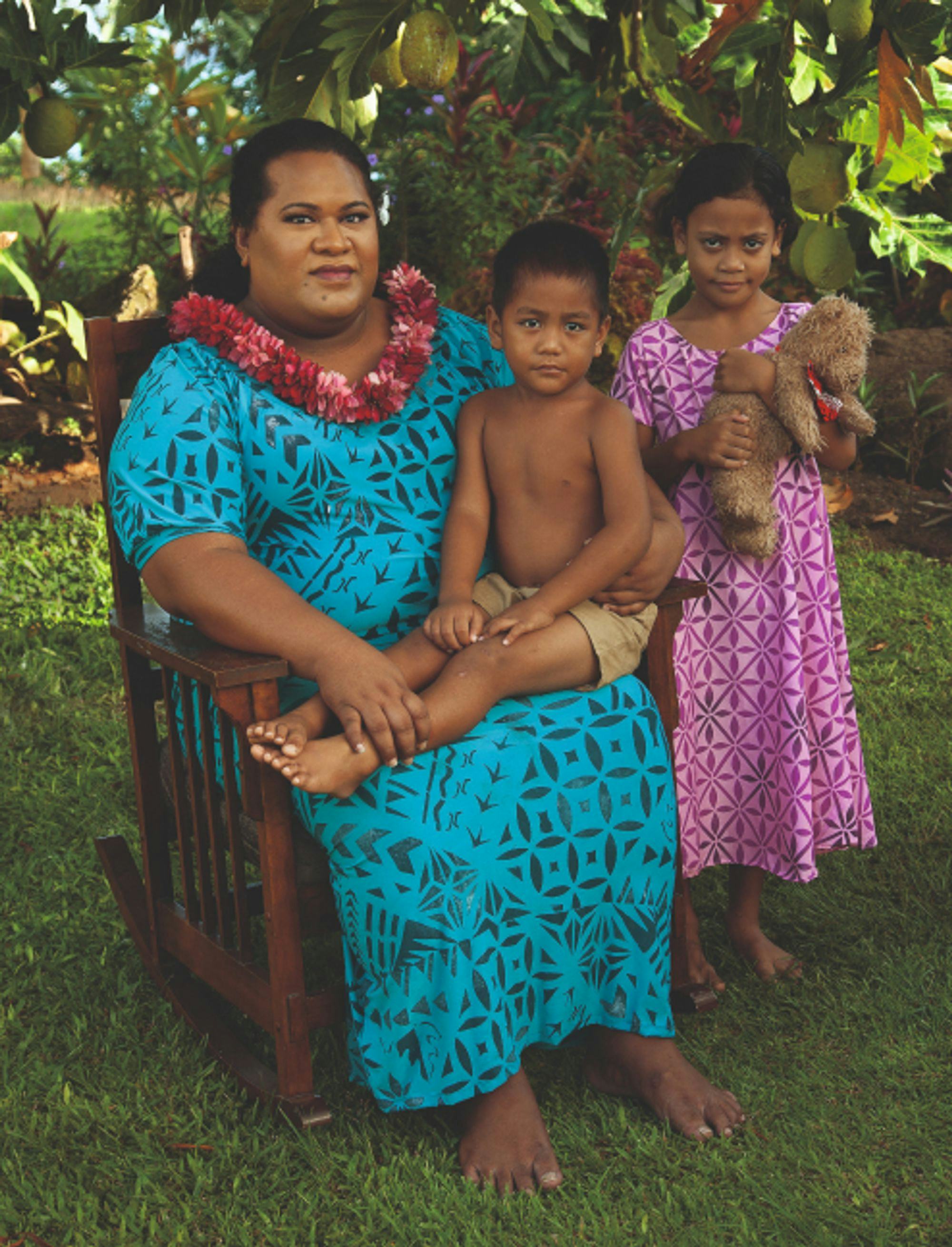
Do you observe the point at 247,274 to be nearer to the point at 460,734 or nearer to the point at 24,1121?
the point at 460,734

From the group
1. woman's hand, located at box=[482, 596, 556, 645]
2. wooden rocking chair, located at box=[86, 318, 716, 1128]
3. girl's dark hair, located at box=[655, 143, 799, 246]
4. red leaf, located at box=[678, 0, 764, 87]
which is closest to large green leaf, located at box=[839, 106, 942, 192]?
girl's dark hair, located at box=[655, 143, 799, 246]

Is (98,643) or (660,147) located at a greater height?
(660,147)

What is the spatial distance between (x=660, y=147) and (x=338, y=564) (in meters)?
5.37

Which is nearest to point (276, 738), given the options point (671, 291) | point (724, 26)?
point (724, 26)

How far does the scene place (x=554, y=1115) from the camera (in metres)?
2.61

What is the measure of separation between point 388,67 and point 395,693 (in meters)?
1.32

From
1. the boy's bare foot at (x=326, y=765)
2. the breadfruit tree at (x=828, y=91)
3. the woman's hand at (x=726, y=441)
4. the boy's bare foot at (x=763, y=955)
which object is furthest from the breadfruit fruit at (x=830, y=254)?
the boy's bare foot at (x=763, y=955)

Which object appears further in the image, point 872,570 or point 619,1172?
point 872,570

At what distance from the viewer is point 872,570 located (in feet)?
19.4

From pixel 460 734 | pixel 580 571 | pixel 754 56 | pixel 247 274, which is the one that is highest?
pixel 754 56

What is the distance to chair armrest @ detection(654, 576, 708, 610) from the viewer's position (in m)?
2.74

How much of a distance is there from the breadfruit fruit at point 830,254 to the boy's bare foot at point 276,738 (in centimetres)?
141

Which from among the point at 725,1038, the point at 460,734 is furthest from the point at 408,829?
the point at 725,1038

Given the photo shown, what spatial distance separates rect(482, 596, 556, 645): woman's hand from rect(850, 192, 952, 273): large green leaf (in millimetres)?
1539
